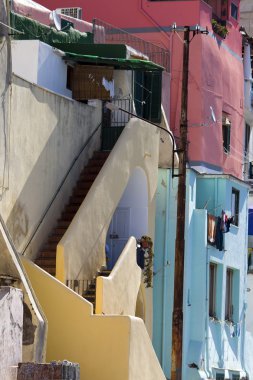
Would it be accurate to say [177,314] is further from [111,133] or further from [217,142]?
[217,142]

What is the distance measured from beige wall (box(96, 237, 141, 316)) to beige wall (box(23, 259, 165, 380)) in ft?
4.60

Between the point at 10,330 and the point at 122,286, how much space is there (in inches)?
418

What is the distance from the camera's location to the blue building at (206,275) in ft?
122

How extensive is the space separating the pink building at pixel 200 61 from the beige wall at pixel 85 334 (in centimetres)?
1320

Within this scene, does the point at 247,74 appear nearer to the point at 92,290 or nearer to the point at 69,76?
the point at 69,76

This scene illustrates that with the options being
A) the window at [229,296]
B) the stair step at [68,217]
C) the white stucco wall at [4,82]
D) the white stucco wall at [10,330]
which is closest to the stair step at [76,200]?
the stair step at [68,217]

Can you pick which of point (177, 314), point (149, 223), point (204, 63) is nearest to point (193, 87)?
point (204, 63)

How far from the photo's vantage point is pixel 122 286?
32.1 metres

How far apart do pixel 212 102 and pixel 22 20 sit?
8784 mm

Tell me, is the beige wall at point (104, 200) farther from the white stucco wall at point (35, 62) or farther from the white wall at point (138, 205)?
the white stucco wall at point (35, 62)

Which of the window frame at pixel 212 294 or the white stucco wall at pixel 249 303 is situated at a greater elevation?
the window frame at pixel 212 294

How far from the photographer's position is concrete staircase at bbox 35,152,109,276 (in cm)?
3092

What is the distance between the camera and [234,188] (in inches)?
1619

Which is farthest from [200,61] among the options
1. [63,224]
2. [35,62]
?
[63,224]
